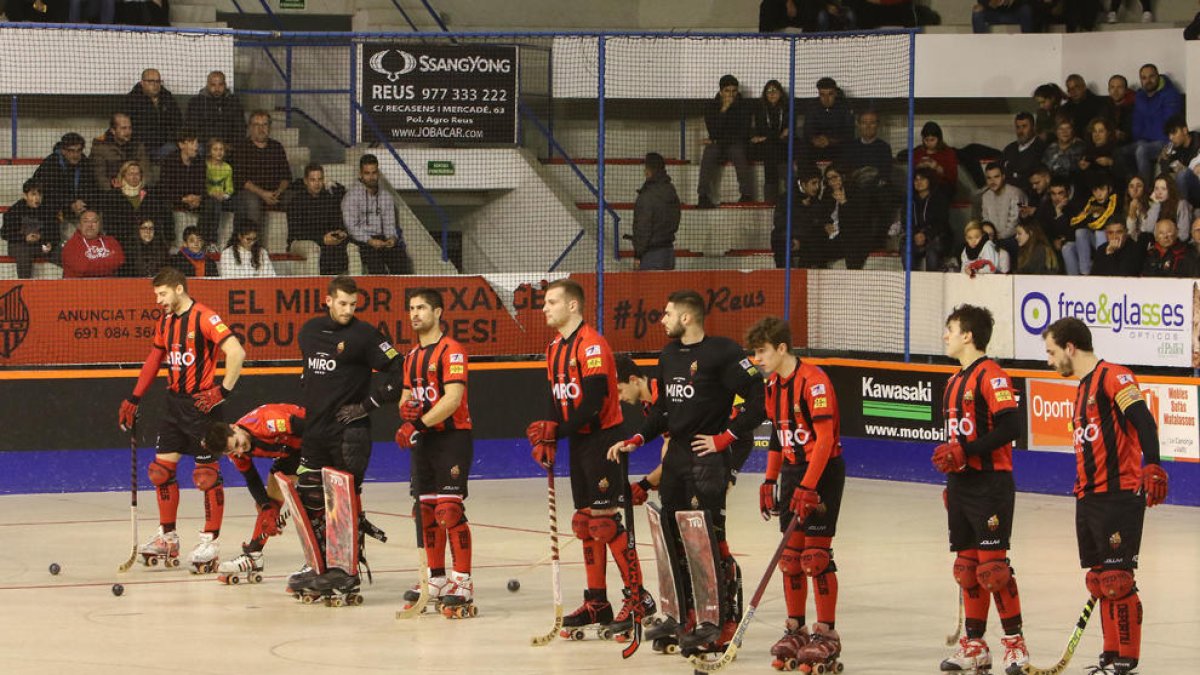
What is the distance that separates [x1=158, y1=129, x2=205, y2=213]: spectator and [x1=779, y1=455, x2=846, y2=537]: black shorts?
8914 mm

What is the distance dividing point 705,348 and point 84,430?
8.57 meters

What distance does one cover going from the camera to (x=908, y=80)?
1838 cm

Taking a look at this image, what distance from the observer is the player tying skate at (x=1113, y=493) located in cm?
918

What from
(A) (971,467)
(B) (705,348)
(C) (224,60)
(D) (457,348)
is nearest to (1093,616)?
(A) (971,467)

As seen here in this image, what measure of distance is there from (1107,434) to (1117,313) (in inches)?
312

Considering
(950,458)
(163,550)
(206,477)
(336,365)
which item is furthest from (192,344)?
(950,458)

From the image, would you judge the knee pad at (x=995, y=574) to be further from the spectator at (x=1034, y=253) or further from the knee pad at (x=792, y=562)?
the spectator at (x=1034, y=253)

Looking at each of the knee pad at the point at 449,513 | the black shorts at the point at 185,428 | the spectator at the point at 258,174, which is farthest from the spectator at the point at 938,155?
the knee pad at the point at 449,513

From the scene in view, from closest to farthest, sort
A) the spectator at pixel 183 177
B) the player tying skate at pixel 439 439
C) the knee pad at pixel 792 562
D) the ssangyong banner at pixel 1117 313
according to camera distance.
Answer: the knee pad at pixel 792 562 → the player tying skate at pixel 439 439 → the ssangyong banner at pixel 1117 313 → the spectator at pixel 183 177

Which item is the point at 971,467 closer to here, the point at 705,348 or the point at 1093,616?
the point at 705,348

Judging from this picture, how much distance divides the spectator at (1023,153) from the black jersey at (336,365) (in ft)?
30.6

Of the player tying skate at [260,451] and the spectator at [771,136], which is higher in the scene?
the spectator at [771,136]

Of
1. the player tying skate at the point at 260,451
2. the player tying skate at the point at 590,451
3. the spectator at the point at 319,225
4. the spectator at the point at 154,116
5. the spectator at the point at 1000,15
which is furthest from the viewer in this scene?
the spectator at the point at 1000,15

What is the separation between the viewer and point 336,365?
12.0 meters
